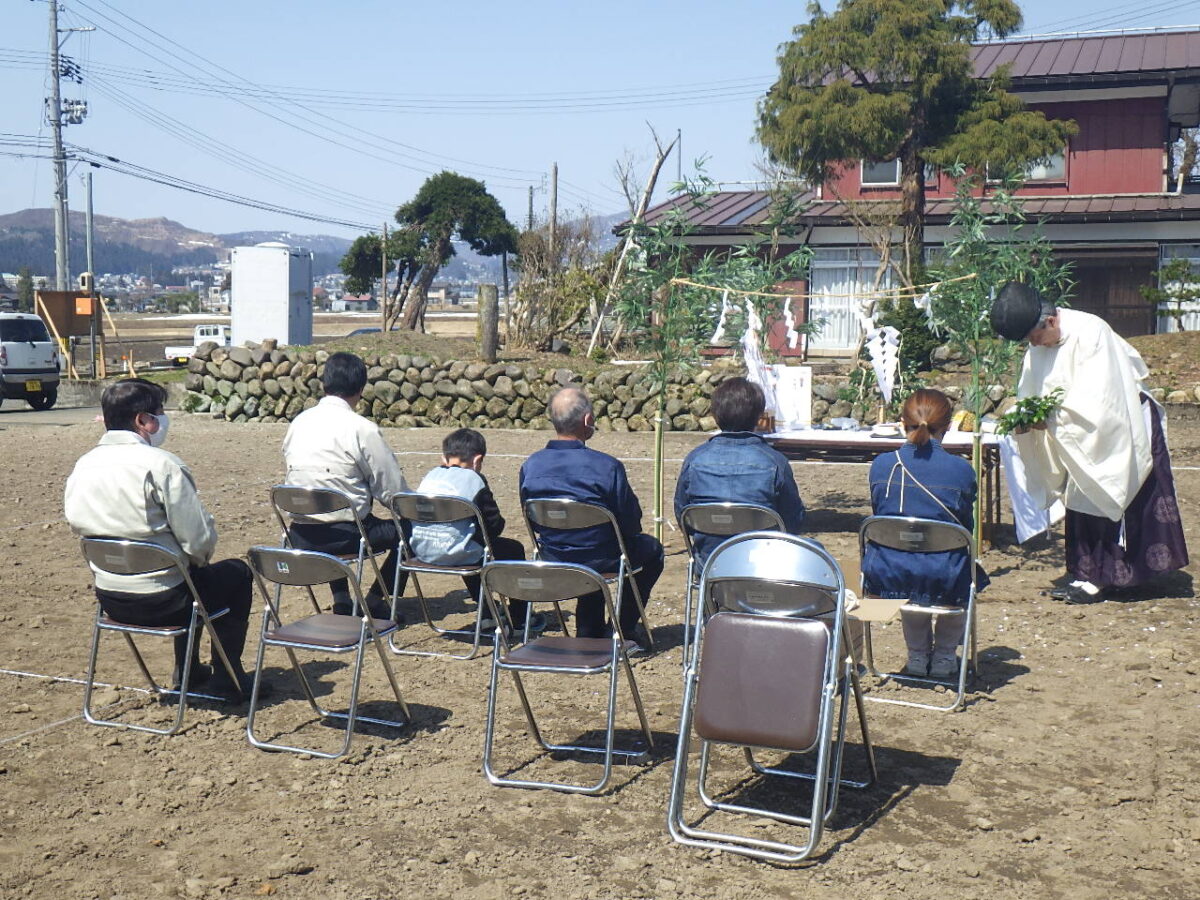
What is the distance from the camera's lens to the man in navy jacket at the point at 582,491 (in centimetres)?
544

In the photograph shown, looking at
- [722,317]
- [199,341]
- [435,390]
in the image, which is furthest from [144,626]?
[199,341]

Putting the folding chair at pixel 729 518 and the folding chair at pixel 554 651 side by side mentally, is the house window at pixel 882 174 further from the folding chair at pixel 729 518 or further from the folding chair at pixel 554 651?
the folding chair at pixel 554 651

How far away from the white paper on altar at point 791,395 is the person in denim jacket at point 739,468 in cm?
347

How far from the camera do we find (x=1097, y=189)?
24172 mm

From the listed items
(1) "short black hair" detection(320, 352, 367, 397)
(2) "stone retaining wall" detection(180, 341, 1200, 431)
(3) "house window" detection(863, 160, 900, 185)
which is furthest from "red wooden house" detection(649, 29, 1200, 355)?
(1) "short black hair" detection(320, 352, 367, 397)

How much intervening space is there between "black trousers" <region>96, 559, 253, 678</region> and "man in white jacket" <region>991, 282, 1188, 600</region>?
3.90 m

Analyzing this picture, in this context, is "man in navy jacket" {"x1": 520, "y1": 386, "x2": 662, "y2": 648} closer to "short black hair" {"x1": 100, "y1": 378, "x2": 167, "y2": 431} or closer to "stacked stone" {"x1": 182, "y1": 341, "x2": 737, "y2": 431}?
"short black hair" {"x1": 100, "y1": 378, "x2": 167, "y2": 431}

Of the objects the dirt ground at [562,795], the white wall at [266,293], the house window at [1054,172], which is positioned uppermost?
the house window at [1054,172]

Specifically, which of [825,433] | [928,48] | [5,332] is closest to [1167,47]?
[928,48]

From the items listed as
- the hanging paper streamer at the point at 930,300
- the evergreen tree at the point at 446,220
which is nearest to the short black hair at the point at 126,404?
the hanging paper streamer at the point at 930,300

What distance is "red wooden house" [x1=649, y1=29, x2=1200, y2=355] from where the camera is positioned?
2305 cm

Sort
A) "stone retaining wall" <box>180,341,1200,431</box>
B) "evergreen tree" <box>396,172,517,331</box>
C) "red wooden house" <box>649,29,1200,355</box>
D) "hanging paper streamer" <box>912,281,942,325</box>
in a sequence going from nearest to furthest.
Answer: "hanging paper streamer" <box>912,281,942,325</box> < "stone retaining wall" <box>180,341,1200,431</box> < "red wooden house" <box>649,29,1200,355</box> < "evergreen tree" <box>396,172,517,331</box>

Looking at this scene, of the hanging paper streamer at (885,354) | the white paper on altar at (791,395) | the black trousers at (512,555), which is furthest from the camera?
the white paper on altar at (791,395)

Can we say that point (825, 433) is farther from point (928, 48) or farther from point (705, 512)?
point (928, 48)
